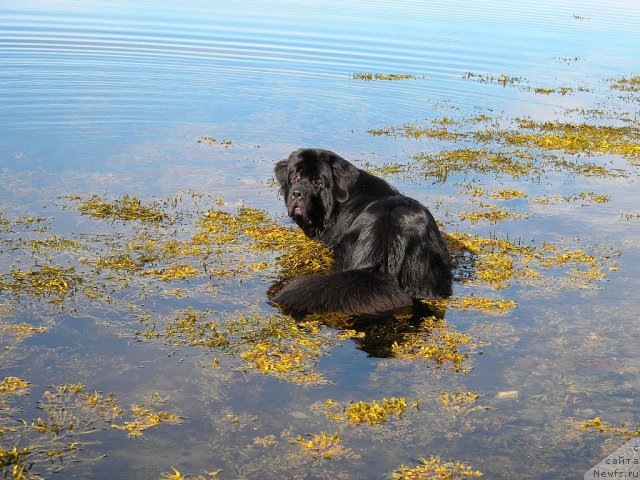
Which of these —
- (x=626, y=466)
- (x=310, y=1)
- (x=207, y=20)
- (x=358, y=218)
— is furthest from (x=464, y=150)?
(x=310, y=1)

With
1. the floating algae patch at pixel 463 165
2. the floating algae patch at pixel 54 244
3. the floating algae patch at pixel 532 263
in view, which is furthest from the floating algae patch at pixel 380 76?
the floating algae patch at pixel 54 244

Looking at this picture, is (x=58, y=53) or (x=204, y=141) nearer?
(x=204, y=141)

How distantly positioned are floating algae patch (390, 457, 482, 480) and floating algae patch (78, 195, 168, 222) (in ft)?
20.6

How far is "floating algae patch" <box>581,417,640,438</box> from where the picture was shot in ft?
19.5

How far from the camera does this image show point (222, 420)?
590 cm

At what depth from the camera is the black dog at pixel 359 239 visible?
788 centimetres

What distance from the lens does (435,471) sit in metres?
5.38

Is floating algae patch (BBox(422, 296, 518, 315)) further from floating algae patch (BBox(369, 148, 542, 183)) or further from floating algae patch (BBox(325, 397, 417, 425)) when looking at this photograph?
floating algae patch (BBox(369, 148, 542, 183))

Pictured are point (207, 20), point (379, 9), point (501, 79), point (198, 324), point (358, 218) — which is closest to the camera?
point (198, 324)

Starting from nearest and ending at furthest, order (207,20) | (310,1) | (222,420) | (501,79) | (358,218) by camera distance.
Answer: (222,420) → (358,218) → (501,79) → (207,20) → (310,1)

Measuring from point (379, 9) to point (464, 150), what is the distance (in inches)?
1194

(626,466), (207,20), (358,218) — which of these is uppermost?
(207,20)

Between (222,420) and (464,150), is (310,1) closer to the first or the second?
(464,150)

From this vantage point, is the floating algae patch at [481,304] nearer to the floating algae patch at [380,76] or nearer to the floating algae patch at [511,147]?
the floating algae patch at [511,147]
